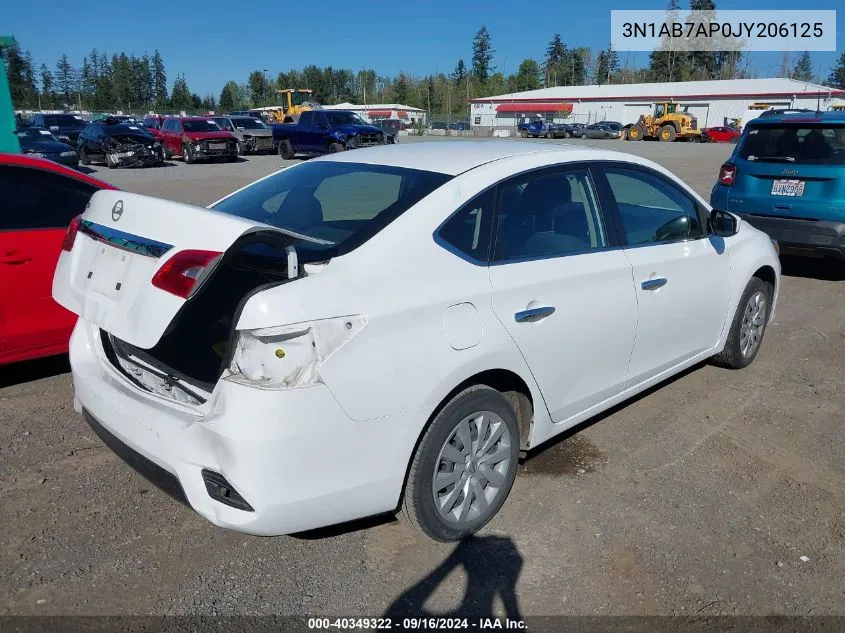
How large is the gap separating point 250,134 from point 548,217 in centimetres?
2997

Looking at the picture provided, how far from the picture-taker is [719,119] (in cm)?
6700

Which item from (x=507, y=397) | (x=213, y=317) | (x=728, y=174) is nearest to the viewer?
(x=213, y=317)

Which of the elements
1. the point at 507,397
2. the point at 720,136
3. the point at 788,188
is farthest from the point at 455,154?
the point at 720,136

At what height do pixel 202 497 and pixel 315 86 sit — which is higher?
pixel 315 86

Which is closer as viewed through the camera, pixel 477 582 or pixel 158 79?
pixel 477 582

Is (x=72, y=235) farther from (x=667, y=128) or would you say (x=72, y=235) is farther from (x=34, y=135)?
(x=667, y=128)

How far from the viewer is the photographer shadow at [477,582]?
8.66 feet

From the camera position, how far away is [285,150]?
94.0 ft

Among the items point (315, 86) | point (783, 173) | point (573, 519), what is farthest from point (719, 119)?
point (315, 86)

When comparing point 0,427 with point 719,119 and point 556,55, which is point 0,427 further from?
point 556,55

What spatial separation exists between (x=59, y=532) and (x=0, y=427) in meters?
1.36

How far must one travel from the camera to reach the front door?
305 centimetres

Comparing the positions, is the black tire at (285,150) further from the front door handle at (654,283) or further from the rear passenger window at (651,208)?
the front door handle at (654,283)

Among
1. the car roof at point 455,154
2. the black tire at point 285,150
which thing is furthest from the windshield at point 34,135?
the car roof at point 455,154
